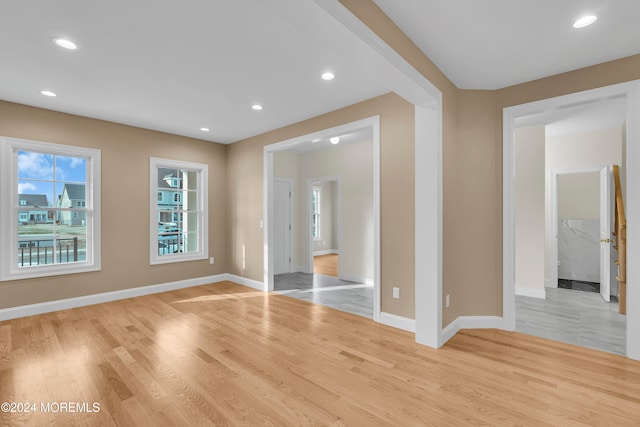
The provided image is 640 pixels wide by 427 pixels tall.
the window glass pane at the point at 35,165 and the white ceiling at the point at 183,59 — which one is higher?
the white ceiling at the point at 183,59

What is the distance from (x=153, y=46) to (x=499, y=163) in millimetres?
3582

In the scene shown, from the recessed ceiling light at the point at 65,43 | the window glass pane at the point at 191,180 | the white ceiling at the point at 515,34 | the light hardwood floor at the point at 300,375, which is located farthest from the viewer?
the window glass pane at the point at 191,180

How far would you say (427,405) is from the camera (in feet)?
6.40

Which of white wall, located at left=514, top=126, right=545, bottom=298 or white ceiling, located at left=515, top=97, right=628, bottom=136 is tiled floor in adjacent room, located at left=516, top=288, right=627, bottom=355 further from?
white ceiling, located at left=515, top=97, right=628, bottom=136

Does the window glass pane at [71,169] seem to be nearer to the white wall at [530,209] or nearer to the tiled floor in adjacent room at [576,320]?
the tiled floor in adjacent room at [576,320]

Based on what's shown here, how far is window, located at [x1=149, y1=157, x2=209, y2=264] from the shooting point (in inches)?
194

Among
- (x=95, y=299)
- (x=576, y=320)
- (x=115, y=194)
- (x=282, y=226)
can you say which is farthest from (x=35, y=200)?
(x=576, y=320)

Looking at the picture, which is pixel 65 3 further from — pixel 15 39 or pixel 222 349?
pixel 222 349

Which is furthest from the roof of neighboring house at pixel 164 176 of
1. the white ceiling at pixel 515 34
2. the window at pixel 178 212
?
the white ceiling at pixel 515 34

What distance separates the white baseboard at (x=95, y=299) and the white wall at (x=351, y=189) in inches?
103

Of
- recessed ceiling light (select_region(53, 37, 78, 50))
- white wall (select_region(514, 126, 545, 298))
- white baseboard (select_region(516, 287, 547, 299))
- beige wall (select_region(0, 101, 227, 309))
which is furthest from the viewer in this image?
white wall (select_region(514, 126, 545, 298))

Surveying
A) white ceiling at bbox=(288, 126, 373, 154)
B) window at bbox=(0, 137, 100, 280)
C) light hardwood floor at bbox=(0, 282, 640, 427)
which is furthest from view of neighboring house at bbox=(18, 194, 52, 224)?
white ceiling at bbox=(288, 126, 373, 154)

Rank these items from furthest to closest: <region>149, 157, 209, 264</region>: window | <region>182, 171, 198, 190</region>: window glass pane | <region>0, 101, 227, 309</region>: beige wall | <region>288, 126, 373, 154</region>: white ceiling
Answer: <region>182, 171, 198, 190</region>: window glass pane, <region>288, 126, 373, 154</region>: white ceiling, <region>149, 157, 209, 264</region>: window, <region>0, 101, 227, 309</region>: beige wall

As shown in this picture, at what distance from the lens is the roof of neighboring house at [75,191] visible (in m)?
4.20
